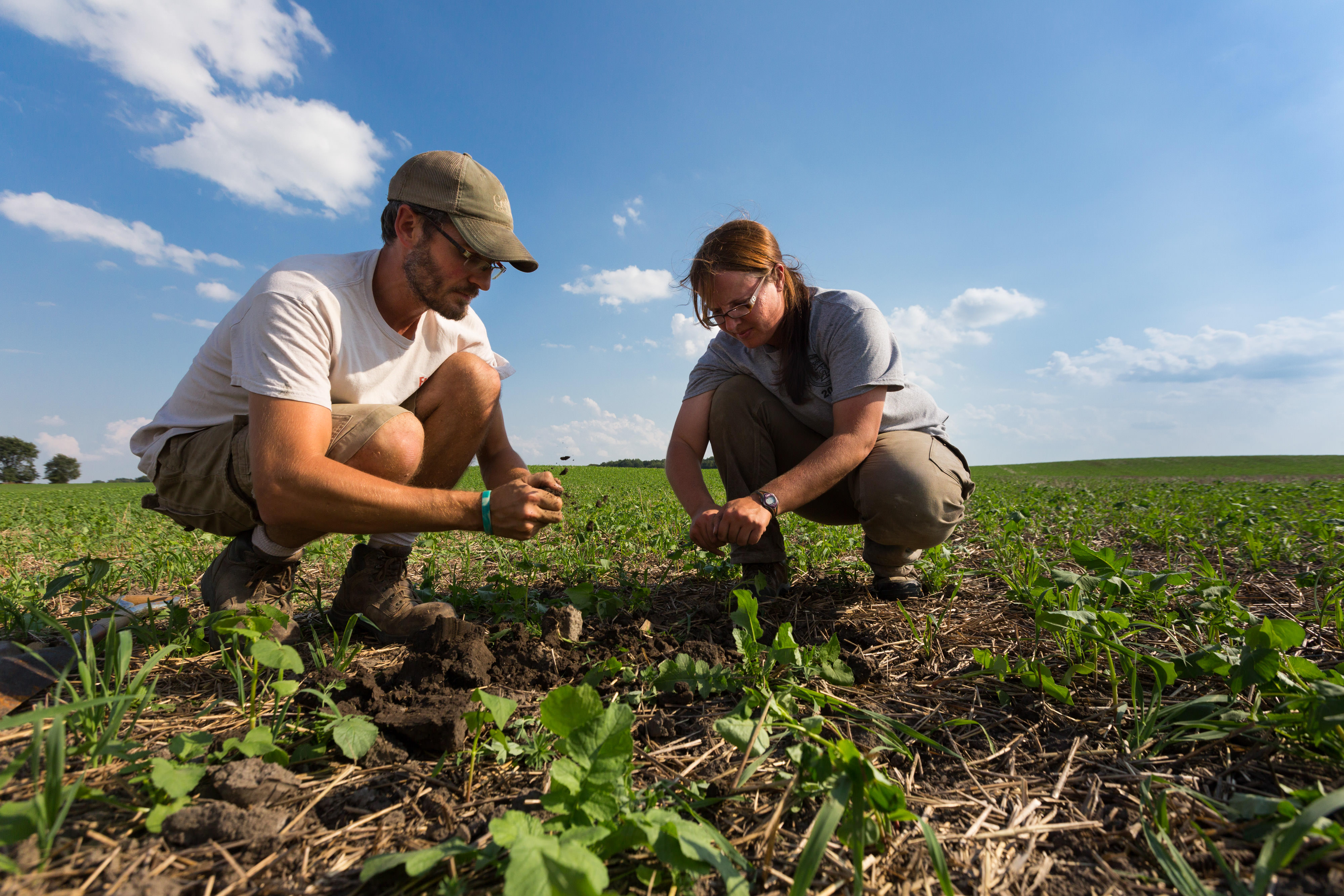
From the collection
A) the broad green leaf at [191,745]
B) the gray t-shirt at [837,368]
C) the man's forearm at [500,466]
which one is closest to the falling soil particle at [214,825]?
the broad green leaf at [191,745]

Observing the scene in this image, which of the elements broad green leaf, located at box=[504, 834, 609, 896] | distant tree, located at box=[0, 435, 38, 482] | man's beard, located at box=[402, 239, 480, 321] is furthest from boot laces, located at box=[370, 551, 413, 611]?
distant tree, located at box=[0, 435, 38, 482]

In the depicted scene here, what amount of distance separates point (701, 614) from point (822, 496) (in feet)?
3.19

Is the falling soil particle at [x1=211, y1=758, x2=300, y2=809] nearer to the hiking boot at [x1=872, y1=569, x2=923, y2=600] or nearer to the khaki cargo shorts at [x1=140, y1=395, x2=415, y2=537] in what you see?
the khaki cargo shorts at [x1=140, y1=395, x2=415, y2=537]

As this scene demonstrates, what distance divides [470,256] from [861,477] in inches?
74.9

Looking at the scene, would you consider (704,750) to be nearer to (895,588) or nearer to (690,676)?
(690,676)

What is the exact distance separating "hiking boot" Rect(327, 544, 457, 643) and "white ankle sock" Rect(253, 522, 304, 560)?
0.25m

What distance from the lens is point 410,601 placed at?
2.58 meters

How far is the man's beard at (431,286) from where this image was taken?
2562mm

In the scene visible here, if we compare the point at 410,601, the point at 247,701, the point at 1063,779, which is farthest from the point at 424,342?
the point at 1063,779

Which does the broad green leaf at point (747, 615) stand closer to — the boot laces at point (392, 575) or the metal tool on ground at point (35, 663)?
the boot laces at point (392, 575)

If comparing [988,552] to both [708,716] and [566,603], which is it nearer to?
[566,603]

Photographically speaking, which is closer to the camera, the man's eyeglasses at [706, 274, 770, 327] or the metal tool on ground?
the metal tool on ground

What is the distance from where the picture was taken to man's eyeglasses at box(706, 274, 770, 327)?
2709 millimetres

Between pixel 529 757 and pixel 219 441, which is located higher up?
pixel 219 441
